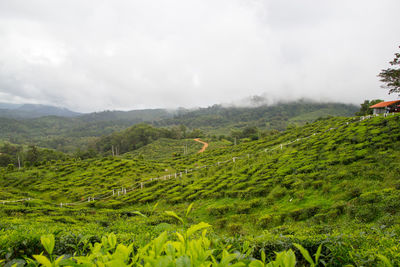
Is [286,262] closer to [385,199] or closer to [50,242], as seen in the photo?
[50,242]

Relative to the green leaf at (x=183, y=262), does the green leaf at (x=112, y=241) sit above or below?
below

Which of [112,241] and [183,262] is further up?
[183,262]

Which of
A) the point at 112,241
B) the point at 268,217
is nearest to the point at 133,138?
the point at 268,217

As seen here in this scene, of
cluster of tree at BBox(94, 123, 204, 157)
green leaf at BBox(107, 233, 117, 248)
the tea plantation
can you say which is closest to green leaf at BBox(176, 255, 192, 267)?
the tea plantation

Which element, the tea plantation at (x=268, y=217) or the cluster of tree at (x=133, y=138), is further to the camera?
the cluster of tree at (x=133, y=138)

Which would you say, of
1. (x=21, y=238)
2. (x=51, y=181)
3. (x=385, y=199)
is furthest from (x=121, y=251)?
(x=51, y=181)

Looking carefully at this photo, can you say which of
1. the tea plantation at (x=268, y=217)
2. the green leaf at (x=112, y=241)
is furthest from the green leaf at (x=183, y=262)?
the green leaf at (x=112, y=241)

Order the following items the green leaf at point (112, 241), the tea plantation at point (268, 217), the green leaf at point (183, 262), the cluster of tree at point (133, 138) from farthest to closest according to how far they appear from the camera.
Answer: the cluster of tree at point (133, 138) → the tea plantation at point (268, 217) → the green leaf at point (112, 241) → the green leaf at point (183, 262)

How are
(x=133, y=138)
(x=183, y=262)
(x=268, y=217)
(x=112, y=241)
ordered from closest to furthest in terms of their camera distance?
(x=183, y=262), (x=112, y=241), (x=268, y=217), (x=133, y=138)

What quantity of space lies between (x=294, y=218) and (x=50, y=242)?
8.42 meters

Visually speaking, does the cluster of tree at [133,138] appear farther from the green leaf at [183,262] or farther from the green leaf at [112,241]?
the green leaf at [183,262]

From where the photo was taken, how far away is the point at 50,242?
113 cm

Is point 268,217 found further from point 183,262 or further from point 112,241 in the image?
point 183,262

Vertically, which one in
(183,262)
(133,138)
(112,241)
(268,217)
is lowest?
(133,138)
